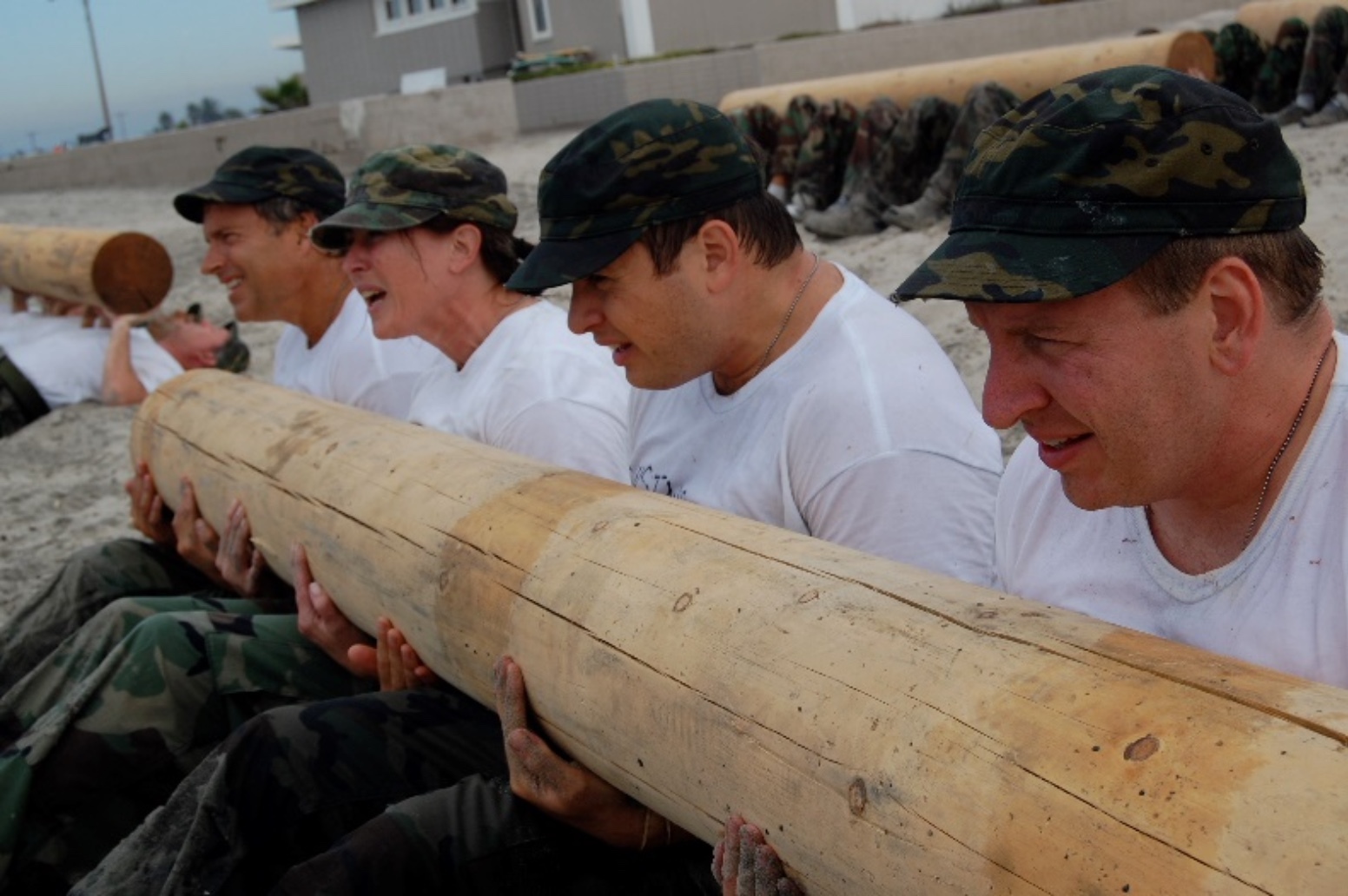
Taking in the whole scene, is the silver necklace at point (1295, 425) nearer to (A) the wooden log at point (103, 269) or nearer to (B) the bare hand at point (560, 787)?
(B) the bare hand at point (560, 787)

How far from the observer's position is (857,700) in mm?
1824

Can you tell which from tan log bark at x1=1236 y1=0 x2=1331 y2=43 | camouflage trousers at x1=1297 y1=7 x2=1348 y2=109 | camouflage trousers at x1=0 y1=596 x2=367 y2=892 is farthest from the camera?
tan log bark at x1=1236 y1=0 x2=1331 y2=43

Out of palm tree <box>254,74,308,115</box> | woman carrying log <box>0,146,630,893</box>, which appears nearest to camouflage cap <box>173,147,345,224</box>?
woman carrying log <box>0,146,630,893</box>

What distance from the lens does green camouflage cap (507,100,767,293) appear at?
2678 millimetres

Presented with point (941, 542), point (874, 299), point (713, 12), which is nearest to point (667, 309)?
point (874, 299)

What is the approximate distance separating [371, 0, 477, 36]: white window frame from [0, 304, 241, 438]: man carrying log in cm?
2371

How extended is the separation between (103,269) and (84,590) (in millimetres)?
3109

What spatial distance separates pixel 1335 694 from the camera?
1536 millimetres

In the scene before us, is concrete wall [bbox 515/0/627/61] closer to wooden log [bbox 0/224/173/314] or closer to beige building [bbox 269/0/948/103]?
beige building [bbox 269/0/948/103]

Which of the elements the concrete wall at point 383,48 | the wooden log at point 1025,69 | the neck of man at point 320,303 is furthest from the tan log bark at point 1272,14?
the concrete wall at point 383,48

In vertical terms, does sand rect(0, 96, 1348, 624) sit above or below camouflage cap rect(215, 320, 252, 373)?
below

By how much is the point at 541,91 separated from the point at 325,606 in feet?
52.8

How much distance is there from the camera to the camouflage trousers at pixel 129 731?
126 inches

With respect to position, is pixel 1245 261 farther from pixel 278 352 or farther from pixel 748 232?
pixel 278 352
